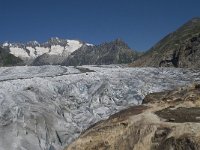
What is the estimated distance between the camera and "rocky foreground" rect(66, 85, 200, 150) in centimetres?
1477

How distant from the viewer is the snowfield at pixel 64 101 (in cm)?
2881

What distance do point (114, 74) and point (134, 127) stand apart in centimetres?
2176

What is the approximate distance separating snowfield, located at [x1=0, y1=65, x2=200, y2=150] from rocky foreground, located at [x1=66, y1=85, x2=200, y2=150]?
10.4 meters

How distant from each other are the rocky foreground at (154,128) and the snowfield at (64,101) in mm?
10401

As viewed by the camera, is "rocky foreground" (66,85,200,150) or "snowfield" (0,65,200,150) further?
"snowfield" (0,65,200,150)

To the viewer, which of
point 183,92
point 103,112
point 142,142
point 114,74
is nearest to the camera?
point 142,142

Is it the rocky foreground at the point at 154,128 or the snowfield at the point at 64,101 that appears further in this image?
the snowfield at the point at 64,101

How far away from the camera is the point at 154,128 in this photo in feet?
53.5

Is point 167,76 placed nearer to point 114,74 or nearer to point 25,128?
point 114,74

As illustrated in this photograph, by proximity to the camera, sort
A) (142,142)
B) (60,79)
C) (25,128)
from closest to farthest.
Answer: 1. (142,142)
2. (25,128)
3. (60,79)

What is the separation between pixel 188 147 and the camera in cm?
1409

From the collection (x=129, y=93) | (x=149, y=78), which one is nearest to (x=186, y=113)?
(x=129, y=93)

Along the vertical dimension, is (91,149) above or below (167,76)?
below

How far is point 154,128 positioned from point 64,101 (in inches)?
717
